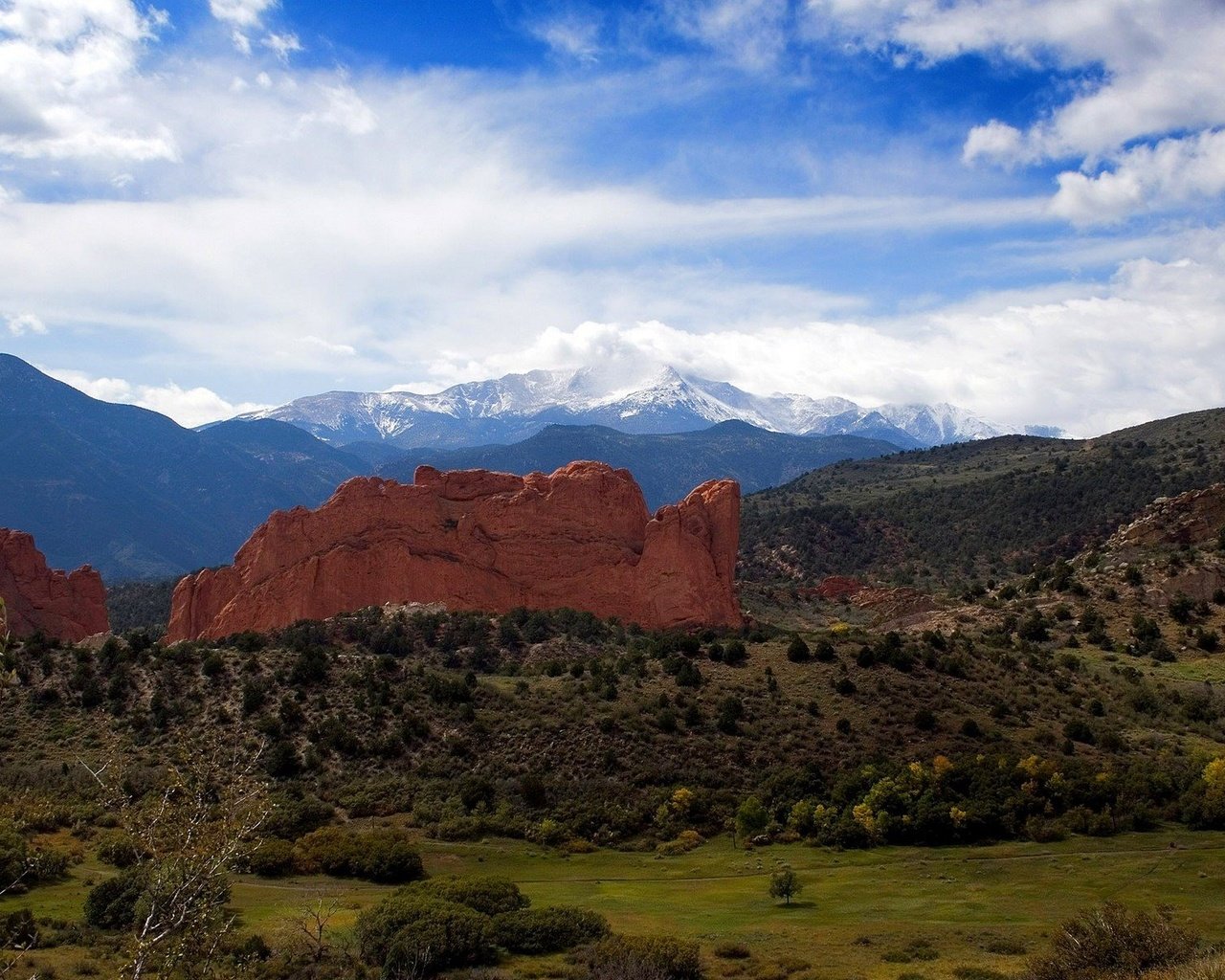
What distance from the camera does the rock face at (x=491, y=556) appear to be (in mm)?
80812

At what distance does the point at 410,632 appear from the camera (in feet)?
232

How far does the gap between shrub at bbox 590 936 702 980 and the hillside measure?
90.5 meters

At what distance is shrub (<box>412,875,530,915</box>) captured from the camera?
1252 inches

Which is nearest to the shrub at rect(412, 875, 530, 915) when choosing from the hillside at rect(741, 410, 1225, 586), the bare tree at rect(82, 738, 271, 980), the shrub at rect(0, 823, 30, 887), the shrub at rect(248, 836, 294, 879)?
the shrub at rect(248, 836, 294, 879)

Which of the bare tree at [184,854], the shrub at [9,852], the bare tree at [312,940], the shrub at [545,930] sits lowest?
the shrub at [545,930]

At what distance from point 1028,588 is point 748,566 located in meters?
49.3

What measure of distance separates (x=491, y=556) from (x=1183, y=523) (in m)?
55.0

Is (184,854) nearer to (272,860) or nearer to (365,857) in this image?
(365,857)

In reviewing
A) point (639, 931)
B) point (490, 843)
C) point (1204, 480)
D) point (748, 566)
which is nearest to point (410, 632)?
point (490, 843)

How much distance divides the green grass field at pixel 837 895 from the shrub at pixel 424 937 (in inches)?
49.0

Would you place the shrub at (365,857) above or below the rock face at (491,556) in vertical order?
below

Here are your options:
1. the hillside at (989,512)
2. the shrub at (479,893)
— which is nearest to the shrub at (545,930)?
the shrub at (479,893)

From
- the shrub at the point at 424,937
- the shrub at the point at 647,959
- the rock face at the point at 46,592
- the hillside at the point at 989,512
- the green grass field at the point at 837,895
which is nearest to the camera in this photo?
the shrub at the point at 647,959

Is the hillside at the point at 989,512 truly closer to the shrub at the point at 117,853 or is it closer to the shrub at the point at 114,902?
the shrub at the point at 117,853
